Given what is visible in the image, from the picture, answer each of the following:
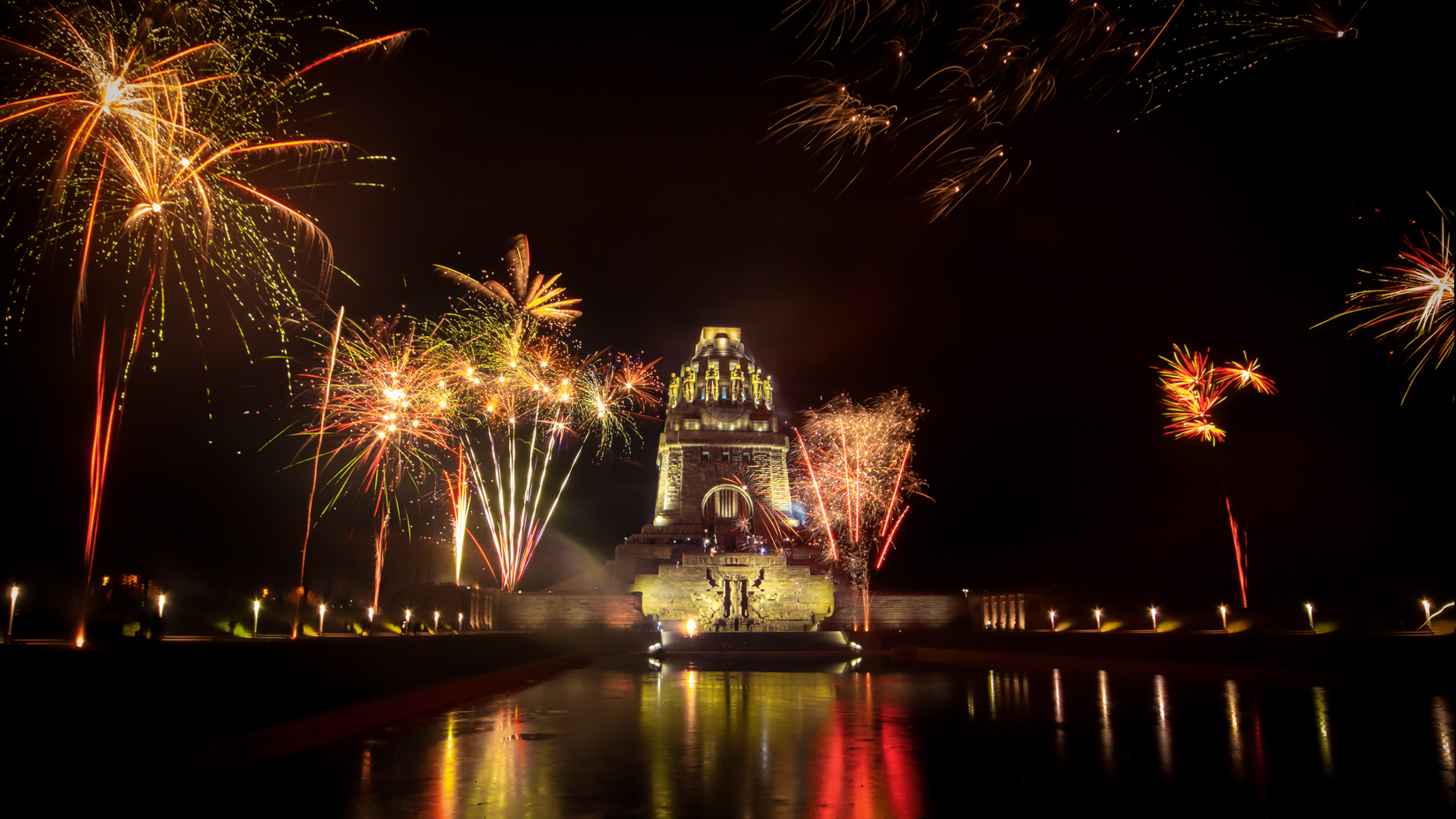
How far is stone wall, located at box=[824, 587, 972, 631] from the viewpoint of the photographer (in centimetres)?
4322

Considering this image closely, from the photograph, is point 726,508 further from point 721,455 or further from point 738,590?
point 738,590

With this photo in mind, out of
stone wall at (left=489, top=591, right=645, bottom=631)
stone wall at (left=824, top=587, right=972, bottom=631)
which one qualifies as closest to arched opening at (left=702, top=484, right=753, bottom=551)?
stone wall at (left=824, top=587, right=972, bottom=631)

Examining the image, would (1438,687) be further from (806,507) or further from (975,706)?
(806,507)

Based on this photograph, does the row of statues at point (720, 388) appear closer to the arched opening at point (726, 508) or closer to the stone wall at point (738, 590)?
the arched opening at point (726, 508)

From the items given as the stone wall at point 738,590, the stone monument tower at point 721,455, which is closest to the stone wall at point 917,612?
the stone wall at point 738,590

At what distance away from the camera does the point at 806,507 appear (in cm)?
5975

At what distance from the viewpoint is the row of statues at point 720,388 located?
61.2m

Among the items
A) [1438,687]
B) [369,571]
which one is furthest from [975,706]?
[369,571]

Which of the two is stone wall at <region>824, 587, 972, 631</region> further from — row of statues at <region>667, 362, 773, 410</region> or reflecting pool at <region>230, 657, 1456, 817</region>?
reflecting pool at <region>230, 657, 1456, 817</region>

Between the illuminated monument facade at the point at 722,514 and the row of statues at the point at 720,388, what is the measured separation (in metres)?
0.07

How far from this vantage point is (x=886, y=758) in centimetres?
873

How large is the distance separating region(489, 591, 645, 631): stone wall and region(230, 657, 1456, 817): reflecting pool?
26483 millimetres

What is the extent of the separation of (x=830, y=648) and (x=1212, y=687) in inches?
722

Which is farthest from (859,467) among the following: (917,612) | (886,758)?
(886,758)
